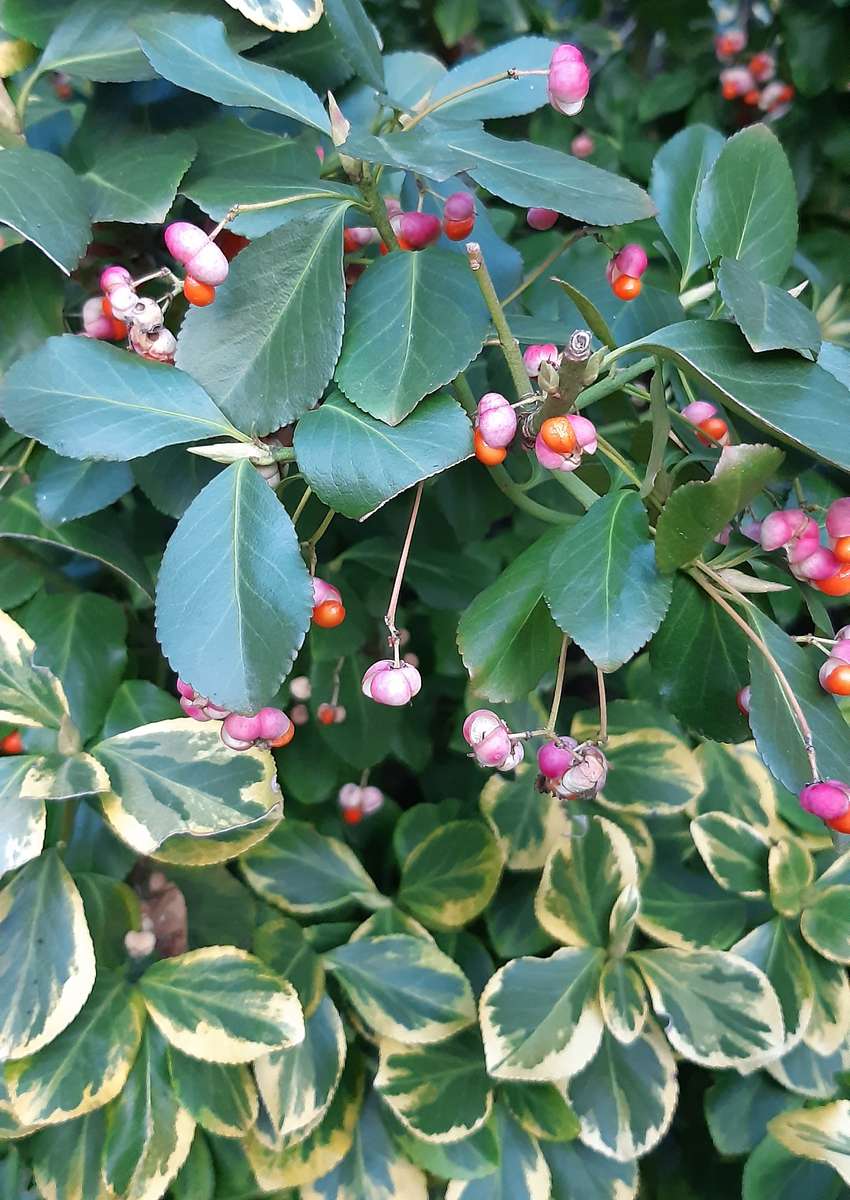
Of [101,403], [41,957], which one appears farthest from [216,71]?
[41,957]

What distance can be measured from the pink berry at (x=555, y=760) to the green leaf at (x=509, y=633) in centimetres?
4

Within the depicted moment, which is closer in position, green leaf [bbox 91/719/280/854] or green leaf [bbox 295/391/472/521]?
green leaf [bbox 295/391/472/521]

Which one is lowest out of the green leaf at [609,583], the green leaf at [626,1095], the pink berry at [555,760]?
the green leaf at [626,1095]

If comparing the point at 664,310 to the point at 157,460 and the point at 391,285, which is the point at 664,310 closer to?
the point at 391,285

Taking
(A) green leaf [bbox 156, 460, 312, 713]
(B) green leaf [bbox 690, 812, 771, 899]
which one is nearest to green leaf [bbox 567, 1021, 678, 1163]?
(B) green leaf [bbox 690, 812, 771, 899]

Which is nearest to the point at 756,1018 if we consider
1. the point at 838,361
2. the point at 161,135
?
the point at 838,361

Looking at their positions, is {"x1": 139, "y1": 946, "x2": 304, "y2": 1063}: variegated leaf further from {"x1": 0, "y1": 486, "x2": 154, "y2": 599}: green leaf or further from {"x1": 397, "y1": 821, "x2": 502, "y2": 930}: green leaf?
→ {"x1": 0, "y1": 486, "x2": 154, "y2": 599}: green leaf

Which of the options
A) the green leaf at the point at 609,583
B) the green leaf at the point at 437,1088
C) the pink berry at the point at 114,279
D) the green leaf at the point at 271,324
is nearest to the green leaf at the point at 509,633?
the green leaf at the point at 609,583

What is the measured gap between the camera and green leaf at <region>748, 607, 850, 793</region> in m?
0.40

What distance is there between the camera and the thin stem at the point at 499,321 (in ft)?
1.22

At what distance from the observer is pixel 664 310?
53 centimetres

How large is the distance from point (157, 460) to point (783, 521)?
378 mm

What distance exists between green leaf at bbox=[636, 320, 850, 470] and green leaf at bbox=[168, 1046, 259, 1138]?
53cm

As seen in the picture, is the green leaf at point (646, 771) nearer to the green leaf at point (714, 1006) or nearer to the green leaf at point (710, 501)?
the green leaf at point (714, 1006)
